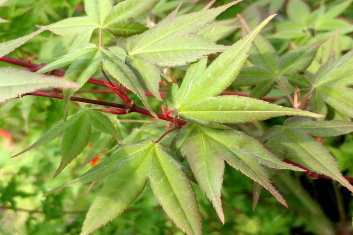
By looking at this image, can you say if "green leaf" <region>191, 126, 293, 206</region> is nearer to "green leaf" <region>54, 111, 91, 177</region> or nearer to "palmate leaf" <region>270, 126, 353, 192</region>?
"palmate leaf" <region>270, 126, 353, 192</region>

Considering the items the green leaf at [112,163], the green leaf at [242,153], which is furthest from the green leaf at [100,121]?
the green leaf at [242,153]

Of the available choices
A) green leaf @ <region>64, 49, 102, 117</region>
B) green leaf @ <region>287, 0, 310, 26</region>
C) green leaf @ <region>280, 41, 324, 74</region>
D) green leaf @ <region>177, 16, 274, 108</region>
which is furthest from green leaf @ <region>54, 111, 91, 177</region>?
green leaf @ <region>287, 0, 310, 26</region>

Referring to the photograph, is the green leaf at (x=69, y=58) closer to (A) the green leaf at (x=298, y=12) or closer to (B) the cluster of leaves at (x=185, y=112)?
(B) the cluster of leaves at (x=185, y=112)

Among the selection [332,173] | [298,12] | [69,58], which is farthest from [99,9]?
[298,12]

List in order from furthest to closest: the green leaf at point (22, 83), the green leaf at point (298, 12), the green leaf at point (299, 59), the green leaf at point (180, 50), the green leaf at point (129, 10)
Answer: the green leaf at point (298, 12), the green leaf at point (299, 59), the green leaf at point (129, 10), the green leaf at point (180, 50), the green leaf at point (22, 83)

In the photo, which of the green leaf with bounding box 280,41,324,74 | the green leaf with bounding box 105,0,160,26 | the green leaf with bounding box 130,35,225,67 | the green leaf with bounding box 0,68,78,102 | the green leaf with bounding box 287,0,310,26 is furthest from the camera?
the green leaf with bounding box 287,0,310,26
